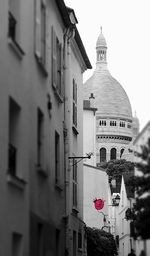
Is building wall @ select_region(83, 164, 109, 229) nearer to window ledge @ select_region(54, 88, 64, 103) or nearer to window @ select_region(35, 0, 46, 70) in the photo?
window ledge @ select_region(54, 88, 64, 103)

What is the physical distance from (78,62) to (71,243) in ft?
25.3

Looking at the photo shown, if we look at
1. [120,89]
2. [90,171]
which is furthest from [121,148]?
[90,171]

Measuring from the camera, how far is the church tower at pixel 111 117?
17538 centimetres

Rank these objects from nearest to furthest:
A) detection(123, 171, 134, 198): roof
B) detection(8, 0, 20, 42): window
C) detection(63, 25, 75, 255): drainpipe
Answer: detection(8, 0, 20, 42): window, detection(123, 171, 134, 198): roof, detection(63, 25, 75, 255): drainpipe

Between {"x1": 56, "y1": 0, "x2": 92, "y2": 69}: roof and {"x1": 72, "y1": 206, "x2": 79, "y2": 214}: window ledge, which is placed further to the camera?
{"x1": 72, "y1": 206, "x2": 79, "y2": 214}: window ledge

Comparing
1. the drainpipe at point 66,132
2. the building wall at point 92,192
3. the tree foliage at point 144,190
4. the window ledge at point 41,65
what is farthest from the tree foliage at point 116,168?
the tree foliage at point 144,190

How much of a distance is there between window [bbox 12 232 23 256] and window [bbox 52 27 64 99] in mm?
5901

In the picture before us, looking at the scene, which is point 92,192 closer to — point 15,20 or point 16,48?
point 15,20

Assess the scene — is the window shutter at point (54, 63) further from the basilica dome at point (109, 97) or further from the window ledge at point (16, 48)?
the basilica dome at point (109, 97)

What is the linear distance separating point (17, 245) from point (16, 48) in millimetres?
4146

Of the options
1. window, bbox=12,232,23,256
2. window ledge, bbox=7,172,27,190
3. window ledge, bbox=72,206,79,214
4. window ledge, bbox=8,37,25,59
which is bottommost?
window, bbox=12,232,23,256

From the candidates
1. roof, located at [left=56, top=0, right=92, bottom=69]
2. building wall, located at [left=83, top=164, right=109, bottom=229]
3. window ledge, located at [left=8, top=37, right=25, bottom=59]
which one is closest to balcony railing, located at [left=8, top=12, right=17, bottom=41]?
window ledge, located at [left=8, top=37, right=25, bottom=59]

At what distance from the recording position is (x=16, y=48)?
15.7 m

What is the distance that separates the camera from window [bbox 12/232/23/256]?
15594 millimetres
